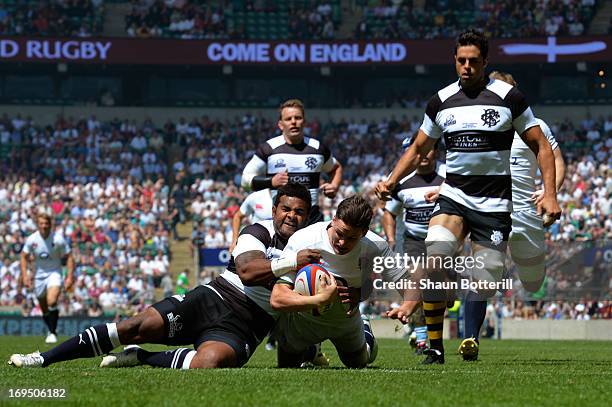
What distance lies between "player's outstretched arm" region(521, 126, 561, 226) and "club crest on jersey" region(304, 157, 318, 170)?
415 cm

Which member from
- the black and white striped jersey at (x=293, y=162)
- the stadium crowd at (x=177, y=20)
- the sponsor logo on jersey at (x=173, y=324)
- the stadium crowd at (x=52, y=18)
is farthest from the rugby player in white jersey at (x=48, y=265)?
the stadium crowd at (x=177, y=20)

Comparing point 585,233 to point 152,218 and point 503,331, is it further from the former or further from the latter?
point 152,218

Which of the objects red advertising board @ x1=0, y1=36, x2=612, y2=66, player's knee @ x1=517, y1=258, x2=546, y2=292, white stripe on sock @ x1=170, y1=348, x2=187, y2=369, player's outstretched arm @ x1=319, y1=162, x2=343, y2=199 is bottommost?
white stripe on sock @ x1=170, y1=348, x2=187, y2=369

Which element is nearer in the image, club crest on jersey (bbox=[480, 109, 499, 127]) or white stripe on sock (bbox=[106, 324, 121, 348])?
white stripe on sock (bbox=[106, 324, 121, 348])

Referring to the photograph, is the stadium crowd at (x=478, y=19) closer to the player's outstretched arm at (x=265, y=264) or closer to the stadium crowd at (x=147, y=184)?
the stadium crowd at (x=147, y=184)

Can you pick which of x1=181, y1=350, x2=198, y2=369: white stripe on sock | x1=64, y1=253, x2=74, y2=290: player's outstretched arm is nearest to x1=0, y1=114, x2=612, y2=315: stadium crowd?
x1=64, y1=253, x2=74, y2=290: player's outstretched arm

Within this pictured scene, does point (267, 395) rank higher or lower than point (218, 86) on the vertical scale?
lower

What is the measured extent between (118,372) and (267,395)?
206 cm

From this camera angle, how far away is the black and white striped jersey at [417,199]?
1335 cm

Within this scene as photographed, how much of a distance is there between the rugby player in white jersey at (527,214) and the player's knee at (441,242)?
3.61 feet

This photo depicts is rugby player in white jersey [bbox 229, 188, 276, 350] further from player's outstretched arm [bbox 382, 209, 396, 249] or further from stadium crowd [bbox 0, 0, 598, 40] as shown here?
stadium crowd [bbox 0, 0, 598, 40]

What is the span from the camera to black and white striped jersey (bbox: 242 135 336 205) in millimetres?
13117

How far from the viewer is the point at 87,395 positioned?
20.6 feet

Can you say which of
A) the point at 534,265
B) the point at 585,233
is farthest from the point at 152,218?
the point at 534,265
